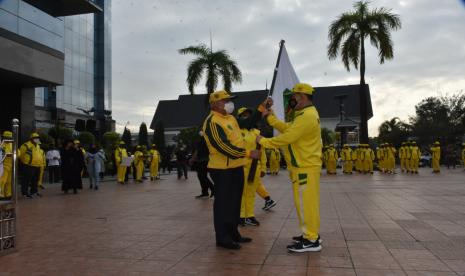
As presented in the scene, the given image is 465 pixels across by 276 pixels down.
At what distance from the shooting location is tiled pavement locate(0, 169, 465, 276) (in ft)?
14.3

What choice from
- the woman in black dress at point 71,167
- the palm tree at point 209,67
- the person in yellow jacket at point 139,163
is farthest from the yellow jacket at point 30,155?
the palm tree at point 209,67

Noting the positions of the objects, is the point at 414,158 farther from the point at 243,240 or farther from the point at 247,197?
the point at 243,240

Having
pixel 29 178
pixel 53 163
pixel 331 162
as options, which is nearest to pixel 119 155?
pixel 53 163

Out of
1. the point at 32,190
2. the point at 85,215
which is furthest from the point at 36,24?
the point at 85,215

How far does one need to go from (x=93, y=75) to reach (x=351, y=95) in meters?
46.4

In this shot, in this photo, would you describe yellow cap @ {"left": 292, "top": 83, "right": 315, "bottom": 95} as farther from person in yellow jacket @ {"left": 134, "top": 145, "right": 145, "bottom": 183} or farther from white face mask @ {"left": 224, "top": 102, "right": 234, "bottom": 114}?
person in yellow jacket @ {"left": 134, "top": 145, "right": 145, "bottom": 183}

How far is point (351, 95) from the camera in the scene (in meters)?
77.8

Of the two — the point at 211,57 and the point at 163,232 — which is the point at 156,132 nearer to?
the point at 211,57

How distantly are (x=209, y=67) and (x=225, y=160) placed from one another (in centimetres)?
2168

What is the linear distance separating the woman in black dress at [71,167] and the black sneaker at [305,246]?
34.3 feet

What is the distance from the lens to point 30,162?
1220cm

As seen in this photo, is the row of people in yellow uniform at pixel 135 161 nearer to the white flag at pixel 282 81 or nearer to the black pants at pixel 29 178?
the black pants at pixel 29 178

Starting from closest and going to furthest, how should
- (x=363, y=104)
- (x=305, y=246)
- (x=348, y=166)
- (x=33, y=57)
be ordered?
(x=305, y=246) → (x=33, y=57) → (x=348, y=166) → (x=363, y=104)

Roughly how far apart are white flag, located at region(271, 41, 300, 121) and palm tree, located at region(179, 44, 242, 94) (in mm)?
18704
